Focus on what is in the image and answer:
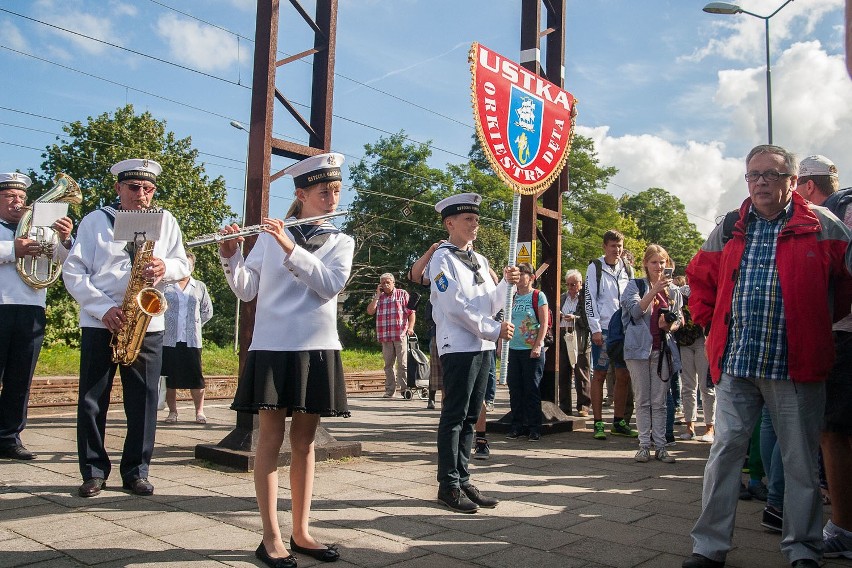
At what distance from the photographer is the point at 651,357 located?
22.9ft

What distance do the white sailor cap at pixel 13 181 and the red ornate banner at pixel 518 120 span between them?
411 centimetres

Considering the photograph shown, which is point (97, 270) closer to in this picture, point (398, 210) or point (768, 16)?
point (768, 16)

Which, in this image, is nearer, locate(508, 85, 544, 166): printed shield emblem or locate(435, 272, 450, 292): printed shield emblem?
locate(435, 272, 450, 292): printed shield emblem

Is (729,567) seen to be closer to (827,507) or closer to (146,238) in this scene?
(827,507)

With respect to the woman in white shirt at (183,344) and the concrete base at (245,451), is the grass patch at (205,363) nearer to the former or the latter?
the woman in white shirt at (183,344)

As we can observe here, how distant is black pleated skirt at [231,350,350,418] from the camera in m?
3.68

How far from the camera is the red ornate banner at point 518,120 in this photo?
7.38m

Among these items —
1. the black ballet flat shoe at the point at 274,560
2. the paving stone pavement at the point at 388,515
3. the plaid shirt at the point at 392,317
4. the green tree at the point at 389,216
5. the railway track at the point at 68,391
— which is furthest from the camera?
the green tree at the point at 389,216

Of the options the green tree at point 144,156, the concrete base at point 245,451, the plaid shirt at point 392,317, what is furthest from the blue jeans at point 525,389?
the green tree at point 144,156

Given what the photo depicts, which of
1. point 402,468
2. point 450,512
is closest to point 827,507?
point 450,512

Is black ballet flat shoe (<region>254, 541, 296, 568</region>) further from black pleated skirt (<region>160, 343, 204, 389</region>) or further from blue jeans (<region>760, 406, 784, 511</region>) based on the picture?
black pleated skirt (<region>160, 343, 204, 389</region>)

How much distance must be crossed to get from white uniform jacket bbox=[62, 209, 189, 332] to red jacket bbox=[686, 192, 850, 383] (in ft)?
11.6

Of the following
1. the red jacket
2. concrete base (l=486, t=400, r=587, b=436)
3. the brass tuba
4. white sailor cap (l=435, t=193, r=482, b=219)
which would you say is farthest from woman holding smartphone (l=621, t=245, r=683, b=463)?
the brass tuba

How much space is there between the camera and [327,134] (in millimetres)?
6844
